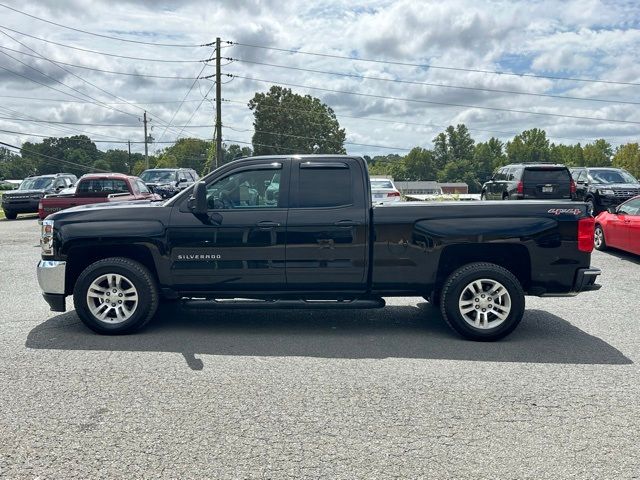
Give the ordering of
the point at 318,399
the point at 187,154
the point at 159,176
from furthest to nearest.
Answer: the point at 187,154 < the point at 159,176 < the point at 318,399

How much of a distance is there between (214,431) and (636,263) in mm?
10417

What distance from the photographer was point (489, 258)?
6.30m

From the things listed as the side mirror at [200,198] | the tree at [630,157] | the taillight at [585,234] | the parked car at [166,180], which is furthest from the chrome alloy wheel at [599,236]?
the tree at [630,157]

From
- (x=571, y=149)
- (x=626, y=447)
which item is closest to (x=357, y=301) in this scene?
(x=626, y=447)

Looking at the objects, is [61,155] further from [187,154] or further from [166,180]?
[166,180]

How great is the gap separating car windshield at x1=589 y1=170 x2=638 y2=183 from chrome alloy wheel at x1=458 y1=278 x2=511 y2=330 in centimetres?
1468

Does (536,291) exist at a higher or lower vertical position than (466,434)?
higher

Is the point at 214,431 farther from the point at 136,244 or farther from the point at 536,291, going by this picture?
the point at 536,291

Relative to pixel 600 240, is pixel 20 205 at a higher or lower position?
lower

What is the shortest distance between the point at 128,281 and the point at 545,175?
585 inches

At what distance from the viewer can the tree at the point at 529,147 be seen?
146 metres

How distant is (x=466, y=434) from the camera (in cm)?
374

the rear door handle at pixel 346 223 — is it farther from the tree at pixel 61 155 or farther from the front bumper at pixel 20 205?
the tree at pixel 61 155

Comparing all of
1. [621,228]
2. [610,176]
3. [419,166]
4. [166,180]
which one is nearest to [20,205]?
[166,180]
